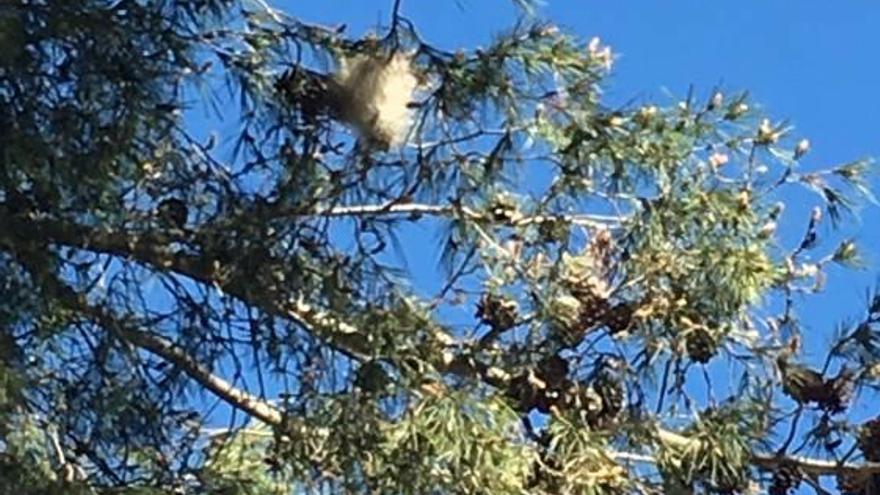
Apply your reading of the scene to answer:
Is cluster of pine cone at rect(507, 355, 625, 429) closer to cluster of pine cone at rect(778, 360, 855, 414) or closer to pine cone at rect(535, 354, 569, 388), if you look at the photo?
pine cone at rect(535, 354, 569, 388)

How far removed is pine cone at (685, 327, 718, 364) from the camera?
9.48 feet

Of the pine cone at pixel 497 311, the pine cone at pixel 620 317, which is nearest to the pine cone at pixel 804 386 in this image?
the pine cone at pixel 620 317

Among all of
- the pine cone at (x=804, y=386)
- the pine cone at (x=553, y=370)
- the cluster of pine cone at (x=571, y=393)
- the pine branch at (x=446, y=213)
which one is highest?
the pine branch at (x=446, y=213)

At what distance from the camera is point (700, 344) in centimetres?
290

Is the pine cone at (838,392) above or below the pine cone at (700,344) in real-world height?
below

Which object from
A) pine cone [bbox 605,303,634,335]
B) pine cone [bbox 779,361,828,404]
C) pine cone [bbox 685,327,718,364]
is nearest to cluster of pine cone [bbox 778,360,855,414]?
pine cone [bbox 779,361,828,404]

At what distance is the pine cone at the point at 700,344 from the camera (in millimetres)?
2889

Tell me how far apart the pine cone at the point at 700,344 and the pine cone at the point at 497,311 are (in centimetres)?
23

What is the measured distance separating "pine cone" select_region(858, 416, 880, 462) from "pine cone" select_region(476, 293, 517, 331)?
0.47 meters

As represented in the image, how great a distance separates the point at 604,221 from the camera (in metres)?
3.02

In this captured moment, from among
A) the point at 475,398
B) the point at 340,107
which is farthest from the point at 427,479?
the point at 340,107

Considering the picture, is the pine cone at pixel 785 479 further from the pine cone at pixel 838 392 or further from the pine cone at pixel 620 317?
the pine cone at pixel 620 317

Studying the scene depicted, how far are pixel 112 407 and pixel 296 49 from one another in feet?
1.84

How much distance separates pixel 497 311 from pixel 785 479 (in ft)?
1.41
